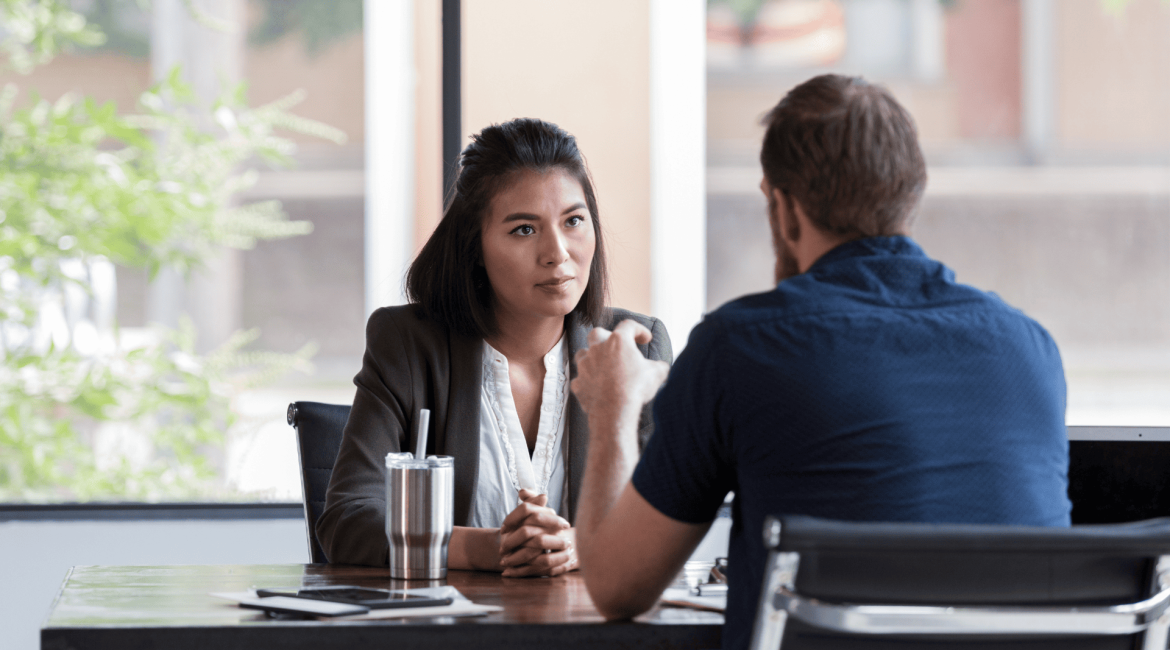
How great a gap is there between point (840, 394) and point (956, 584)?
20 cm

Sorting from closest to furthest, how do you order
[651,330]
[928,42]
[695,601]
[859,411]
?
1. [859,411]
2. [695,601]
3. [651,330]
4. [928,42]

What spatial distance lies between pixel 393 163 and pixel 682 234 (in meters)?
0.88

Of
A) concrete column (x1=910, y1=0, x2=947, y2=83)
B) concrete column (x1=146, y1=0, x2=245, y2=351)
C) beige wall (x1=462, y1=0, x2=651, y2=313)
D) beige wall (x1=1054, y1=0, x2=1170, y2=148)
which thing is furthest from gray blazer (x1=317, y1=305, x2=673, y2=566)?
beige wall (x1=1054, y1=0, x2=1170, y2=148)

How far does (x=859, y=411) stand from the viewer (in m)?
1.00

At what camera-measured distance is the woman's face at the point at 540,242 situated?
1.85m

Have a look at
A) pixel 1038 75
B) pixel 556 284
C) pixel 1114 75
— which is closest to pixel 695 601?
pixel 556 284

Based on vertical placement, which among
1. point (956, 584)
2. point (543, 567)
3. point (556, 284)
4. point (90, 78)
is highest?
point (90, 78)

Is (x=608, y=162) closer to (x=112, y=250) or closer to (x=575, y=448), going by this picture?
(x=112, y=250)

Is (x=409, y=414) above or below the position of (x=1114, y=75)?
below

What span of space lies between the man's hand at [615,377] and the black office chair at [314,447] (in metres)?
Result: 0.77

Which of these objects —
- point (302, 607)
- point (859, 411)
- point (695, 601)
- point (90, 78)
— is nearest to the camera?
point (859, 411)

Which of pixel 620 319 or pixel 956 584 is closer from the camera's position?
pixel 956 584

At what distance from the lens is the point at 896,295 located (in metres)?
1.07

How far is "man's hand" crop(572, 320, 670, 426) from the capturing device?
125cm
